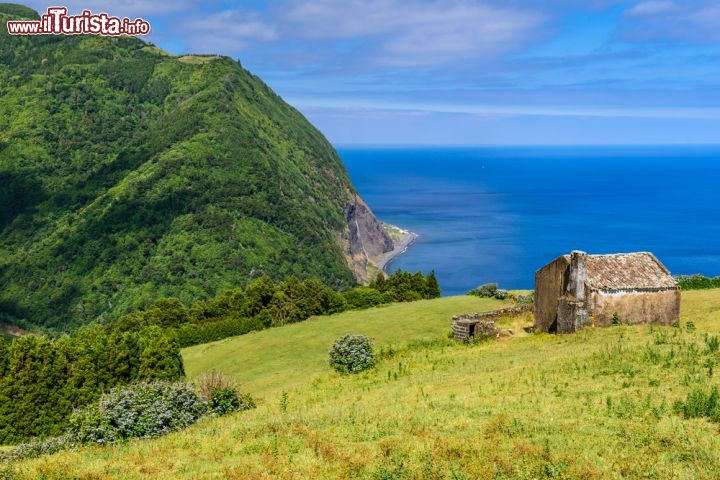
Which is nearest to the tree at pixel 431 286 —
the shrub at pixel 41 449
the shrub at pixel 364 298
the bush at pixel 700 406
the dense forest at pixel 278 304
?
the dense forest at pixel 278 304

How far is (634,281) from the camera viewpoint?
35.8 metres

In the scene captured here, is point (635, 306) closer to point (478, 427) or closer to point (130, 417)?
point (478, 427)

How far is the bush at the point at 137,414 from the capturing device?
21.1m

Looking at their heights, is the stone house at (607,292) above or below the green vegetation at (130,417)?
above

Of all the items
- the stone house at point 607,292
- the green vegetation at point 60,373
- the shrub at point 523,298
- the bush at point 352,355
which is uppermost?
the stone house at point 607,292

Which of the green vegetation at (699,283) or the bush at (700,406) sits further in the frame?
the green vegetation at (699,283)

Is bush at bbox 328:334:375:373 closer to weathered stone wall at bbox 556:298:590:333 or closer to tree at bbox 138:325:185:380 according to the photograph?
weathered stone wall at bbox 556:298:590:333

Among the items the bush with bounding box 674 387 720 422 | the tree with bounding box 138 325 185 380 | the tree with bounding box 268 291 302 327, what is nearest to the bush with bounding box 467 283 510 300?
the tree with bounding box 268 291 302 327

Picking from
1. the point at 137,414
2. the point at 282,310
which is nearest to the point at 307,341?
the point at 282,310

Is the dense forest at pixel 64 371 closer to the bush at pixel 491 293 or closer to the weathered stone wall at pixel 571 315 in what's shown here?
the weathered stone wall at pixel 571 315

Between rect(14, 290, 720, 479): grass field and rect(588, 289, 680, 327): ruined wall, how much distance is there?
3.53 metres

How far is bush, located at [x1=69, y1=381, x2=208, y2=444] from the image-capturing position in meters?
21.1

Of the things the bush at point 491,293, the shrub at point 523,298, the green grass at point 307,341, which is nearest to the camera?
the green grass at point 307,341

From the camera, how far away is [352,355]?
33.4m
